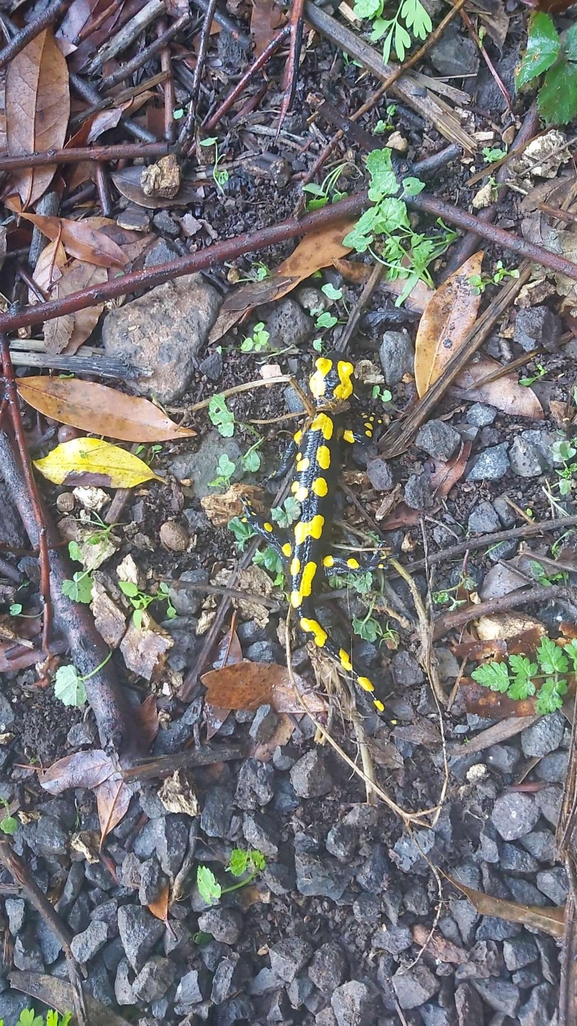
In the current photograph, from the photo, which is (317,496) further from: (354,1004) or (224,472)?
(354,1004)

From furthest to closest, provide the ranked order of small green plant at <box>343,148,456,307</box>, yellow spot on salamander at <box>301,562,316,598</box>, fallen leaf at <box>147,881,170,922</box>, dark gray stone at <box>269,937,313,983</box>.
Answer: yellow spot on salamander at <box>301,562,316,598</box>
small green plant at <box>343,148,456,307</box>
fallen leaf at <box>147,881,170,922</box>
dark gray stone at <box>269,937,313,983</box>

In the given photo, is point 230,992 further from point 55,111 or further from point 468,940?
point 55,111

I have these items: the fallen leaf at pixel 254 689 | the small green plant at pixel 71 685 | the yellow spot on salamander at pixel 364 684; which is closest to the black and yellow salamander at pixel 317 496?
the yellow spot on salamander at pixel 364 684

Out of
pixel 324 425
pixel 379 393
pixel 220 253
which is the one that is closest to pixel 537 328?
pixel 379 393

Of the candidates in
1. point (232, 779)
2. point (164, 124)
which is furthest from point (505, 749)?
point (164, 124)

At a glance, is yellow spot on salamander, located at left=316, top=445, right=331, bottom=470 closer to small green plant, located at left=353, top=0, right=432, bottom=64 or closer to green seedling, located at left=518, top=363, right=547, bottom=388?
green seedling, located at left=518, top=363, right=547, bottom=388

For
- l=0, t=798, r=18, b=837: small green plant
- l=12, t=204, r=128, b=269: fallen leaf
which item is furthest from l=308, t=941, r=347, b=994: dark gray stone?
l=12, t=204, r=128, b=269: fallen leaf
